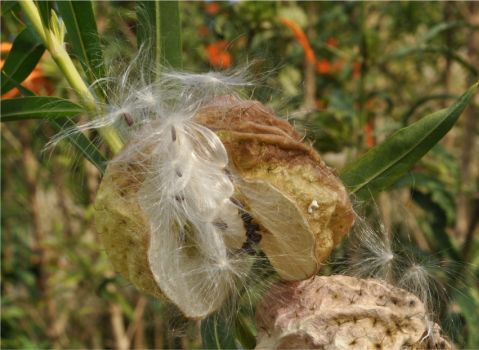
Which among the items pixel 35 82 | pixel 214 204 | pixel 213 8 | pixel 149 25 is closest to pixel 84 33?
pixel 149 25

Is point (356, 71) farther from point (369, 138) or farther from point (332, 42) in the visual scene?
point (369, 138)

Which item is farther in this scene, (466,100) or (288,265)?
(466,100)

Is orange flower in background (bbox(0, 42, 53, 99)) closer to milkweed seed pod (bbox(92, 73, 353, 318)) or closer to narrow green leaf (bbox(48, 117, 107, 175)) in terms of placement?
narrow green leaf (bbox(48, 117, 107, 175))

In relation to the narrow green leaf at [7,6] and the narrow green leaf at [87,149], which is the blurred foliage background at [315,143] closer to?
the narrow green leaf at [7,6]

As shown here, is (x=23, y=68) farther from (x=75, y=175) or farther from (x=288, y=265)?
(x=288, y=265)

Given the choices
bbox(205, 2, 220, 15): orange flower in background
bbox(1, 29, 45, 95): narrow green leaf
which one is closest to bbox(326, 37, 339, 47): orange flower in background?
bbox(205, 2, 220, 15): orange flower in background

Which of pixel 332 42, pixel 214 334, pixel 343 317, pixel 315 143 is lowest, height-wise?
pixel 332 42

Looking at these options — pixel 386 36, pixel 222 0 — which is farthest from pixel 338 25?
pixel 222 0
